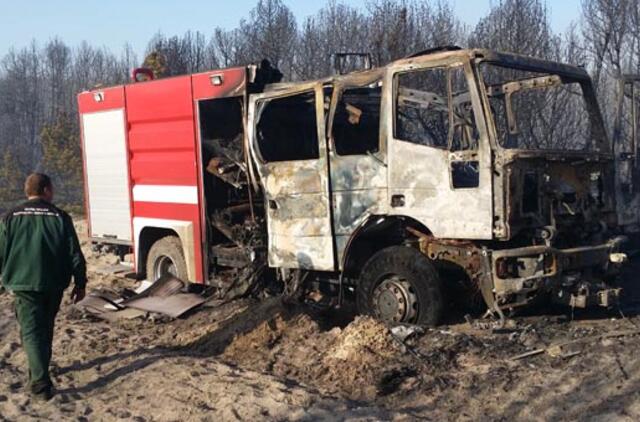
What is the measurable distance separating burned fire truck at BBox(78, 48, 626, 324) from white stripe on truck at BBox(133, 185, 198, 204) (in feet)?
0.10

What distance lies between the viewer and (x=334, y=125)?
7680mm

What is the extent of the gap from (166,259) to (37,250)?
3957 mm

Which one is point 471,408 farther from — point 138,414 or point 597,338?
point 138,414

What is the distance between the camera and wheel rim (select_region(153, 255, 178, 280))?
391 inches

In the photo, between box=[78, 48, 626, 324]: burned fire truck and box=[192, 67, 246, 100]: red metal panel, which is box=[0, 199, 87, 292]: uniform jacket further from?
box=[192, 67, 246, 100]: red metal panel

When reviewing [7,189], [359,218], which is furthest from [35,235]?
[7,189]

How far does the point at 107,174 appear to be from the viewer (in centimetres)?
1063

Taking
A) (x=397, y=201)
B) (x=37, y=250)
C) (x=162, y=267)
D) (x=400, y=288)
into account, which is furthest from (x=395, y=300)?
(x=162, y=267)

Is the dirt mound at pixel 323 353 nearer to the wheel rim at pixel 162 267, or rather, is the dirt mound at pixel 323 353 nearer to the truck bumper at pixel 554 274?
the truck bumper at pixel 554 274

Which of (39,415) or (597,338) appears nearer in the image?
(39,415)

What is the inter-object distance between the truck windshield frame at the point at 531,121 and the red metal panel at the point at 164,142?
364 centimetres

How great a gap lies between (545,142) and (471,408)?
441cm

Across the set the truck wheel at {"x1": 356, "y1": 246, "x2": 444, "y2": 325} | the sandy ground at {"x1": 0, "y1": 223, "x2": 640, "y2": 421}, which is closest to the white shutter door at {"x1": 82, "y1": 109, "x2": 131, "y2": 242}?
the sandy ground at {"x1": 0, "y1": 223, "x2": 640, "y2": 421}

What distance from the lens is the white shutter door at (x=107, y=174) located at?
33.8 ft
